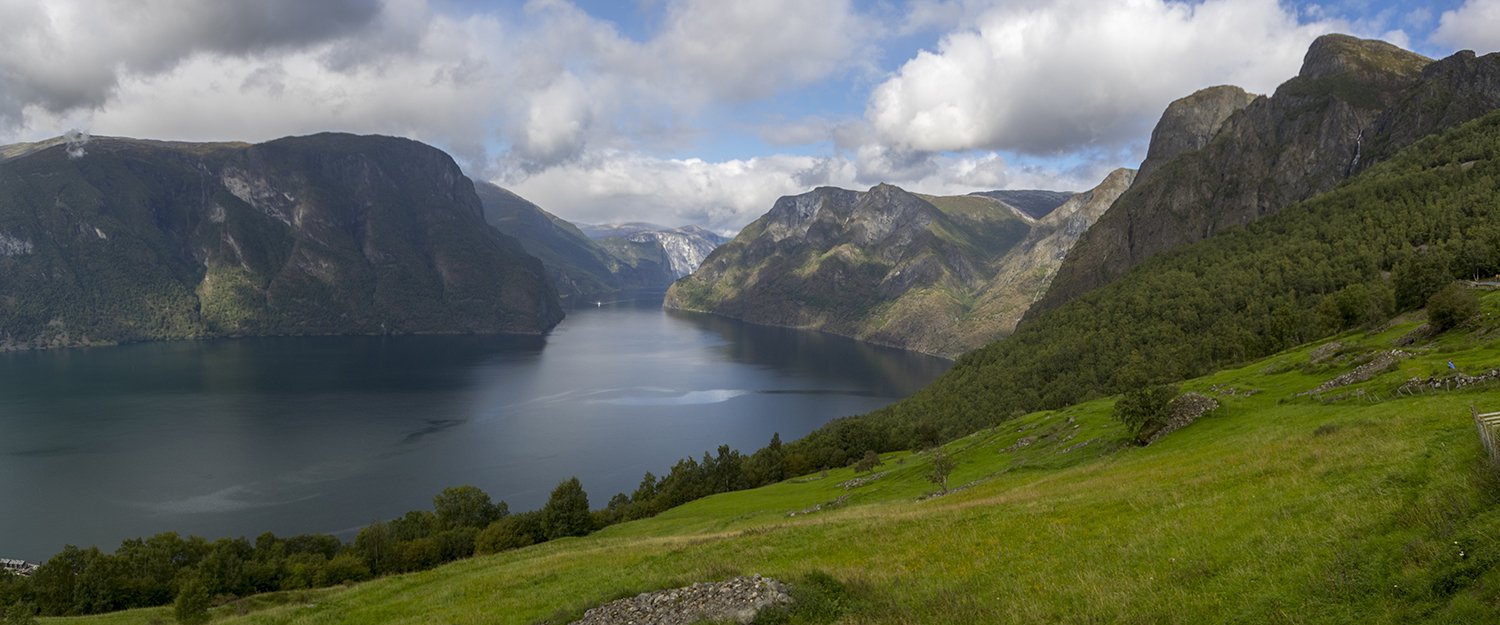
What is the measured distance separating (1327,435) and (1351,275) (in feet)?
448

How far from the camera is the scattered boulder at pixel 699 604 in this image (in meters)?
17.3

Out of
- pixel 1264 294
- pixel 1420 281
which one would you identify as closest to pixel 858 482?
pixel 1420 281

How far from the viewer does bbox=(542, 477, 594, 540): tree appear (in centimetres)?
7781

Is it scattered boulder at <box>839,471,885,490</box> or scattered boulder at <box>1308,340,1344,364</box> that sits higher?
scattered boulder at <box>1308,340,1344,364</box>

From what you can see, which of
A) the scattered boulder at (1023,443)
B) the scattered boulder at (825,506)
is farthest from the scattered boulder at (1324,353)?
the scattered boulder at (825,506)

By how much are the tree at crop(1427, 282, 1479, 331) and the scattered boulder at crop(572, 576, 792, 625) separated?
65599 millimetres

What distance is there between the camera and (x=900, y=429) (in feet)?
402

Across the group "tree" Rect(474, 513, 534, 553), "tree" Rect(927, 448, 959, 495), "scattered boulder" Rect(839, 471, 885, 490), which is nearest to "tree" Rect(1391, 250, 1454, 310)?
"tree" Rect(927, 448, 959, 495)

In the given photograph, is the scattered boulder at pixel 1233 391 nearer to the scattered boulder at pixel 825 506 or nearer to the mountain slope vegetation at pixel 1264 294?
the scattered boulder at pixel 825 506

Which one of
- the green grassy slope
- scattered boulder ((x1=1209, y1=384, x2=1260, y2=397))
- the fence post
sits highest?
the fence post

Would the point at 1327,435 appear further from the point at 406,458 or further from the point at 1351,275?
the point at 406,458

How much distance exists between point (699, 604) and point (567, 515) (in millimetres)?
65659

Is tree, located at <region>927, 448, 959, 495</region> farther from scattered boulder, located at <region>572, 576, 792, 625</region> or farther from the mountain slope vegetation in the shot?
the mountain slope vegetation

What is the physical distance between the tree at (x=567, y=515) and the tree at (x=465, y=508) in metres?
14.4
